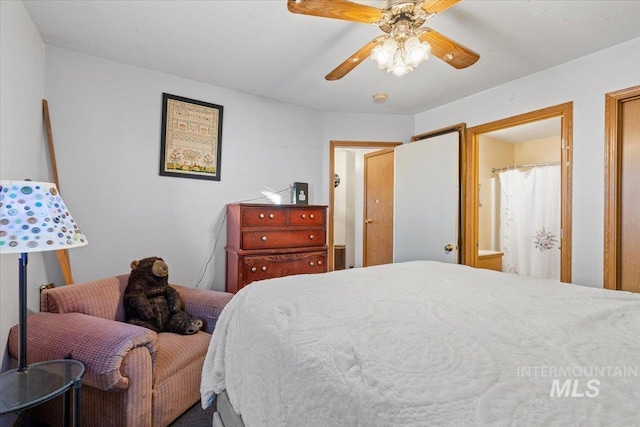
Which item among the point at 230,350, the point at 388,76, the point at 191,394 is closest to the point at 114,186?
the point at 191,394

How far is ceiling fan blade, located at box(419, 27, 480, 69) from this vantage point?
150 centimetres

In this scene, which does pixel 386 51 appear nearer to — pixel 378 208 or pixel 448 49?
pixel 448 49

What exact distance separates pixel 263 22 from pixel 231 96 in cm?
119

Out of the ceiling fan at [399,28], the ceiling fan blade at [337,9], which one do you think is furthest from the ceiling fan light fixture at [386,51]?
the ceiling fan blade at [337,9]

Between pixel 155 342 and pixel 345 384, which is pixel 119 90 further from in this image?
pixel 345 384

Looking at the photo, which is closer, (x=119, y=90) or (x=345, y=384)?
(x=345, y=384)

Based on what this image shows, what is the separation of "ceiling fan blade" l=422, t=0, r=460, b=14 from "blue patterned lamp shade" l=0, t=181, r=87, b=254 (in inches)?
69.2

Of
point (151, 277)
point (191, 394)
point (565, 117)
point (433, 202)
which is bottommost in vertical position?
point (191, 394)

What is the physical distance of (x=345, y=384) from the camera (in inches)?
25.6

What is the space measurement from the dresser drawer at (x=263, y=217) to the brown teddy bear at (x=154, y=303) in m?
0.74

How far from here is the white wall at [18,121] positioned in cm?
145

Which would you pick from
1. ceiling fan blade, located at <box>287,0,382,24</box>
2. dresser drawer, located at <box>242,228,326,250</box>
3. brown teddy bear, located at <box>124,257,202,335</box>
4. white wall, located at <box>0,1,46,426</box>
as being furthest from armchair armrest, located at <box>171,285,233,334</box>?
A: ceiling fan blade, located at <box>287,0,382,24</box>

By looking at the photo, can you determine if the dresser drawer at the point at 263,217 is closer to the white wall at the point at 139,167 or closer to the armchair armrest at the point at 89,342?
the white wall at the point at 139,167

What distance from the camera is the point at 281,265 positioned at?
262 cm
